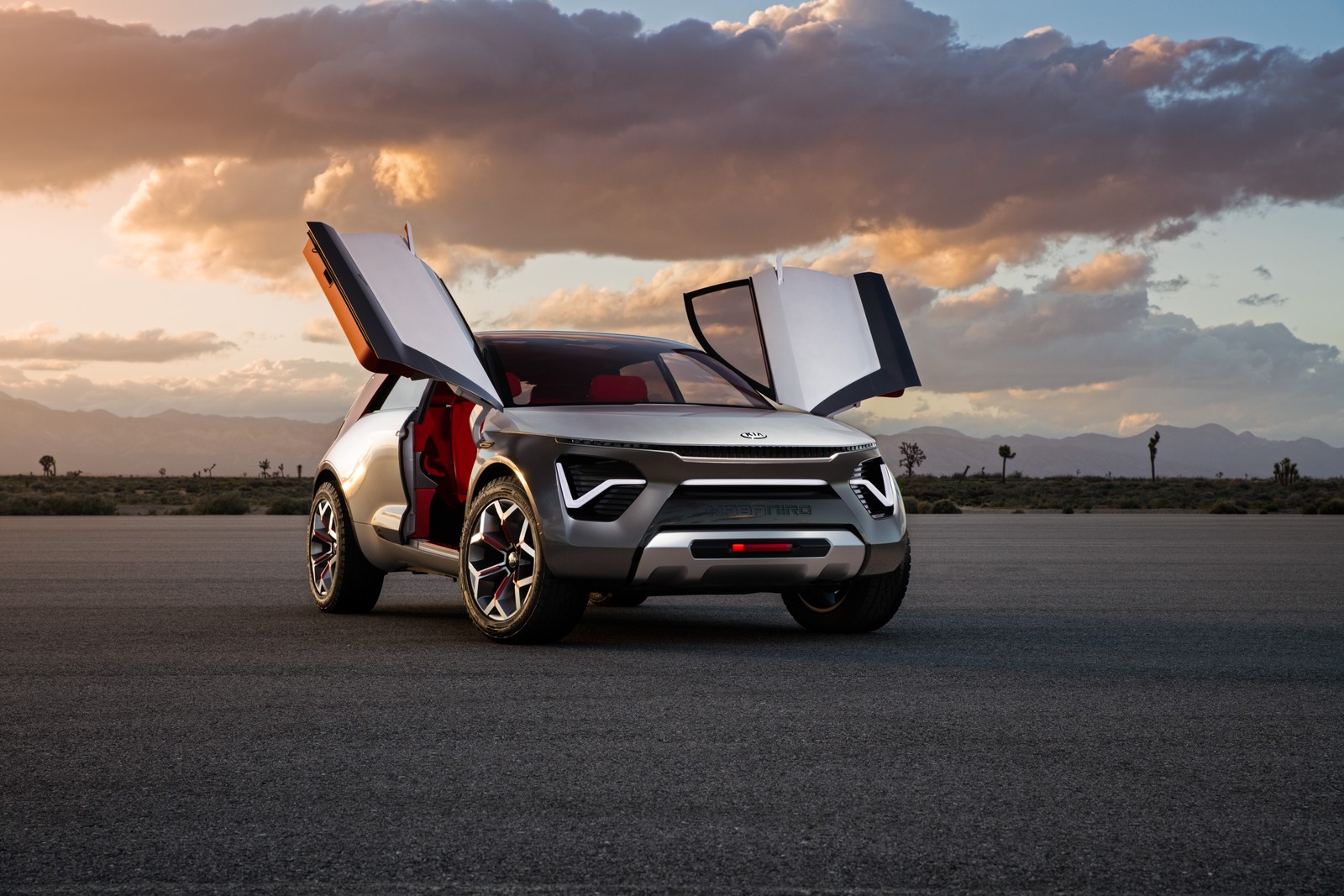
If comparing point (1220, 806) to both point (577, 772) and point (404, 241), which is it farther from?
point (404, 241)

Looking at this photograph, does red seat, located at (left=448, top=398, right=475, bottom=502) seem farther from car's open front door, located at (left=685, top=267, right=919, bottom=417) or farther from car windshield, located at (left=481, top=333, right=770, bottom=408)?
car's open front door, located at (left=685, top=267, right=919, bottom=417)

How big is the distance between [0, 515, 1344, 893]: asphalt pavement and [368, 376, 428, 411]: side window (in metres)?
1.43

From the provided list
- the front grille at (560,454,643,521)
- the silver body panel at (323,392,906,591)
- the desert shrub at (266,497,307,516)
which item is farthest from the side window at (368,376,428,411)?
the desert shrub at (266,497,307,516)

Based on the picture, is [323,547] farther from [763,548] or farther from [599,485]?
[763,548]

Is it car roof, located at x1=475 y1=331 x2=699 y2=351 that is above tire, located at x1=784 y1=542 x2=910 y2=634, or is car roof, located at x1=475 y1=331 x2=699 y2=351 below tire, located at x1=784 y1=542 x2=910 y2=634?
above

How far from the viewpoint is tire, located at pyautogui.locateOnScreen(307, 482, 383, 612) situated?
9922mm

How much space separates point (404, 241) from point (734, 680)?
11.6 feet

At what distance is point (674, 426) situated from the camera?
7773mm

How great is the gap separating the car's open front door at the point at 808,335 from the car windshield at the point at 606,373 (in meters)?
0.31

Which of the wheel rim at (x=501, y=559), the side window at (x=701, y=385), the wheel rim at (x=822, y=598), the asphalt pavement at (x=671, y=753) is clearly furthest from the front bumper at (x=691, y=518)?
the side window at (x=701, y=385)

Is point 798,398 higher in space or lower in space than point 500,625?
higher

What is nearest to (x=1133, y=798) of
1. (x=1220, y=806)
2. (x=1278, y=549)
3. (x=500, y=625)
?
(x=1220, y=806)

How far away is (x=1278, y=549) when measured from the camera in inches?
779

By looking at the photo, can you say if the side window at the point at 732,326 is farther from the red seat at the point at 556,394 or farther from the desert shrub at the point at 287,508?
the desert shrub at the point at 287,508
